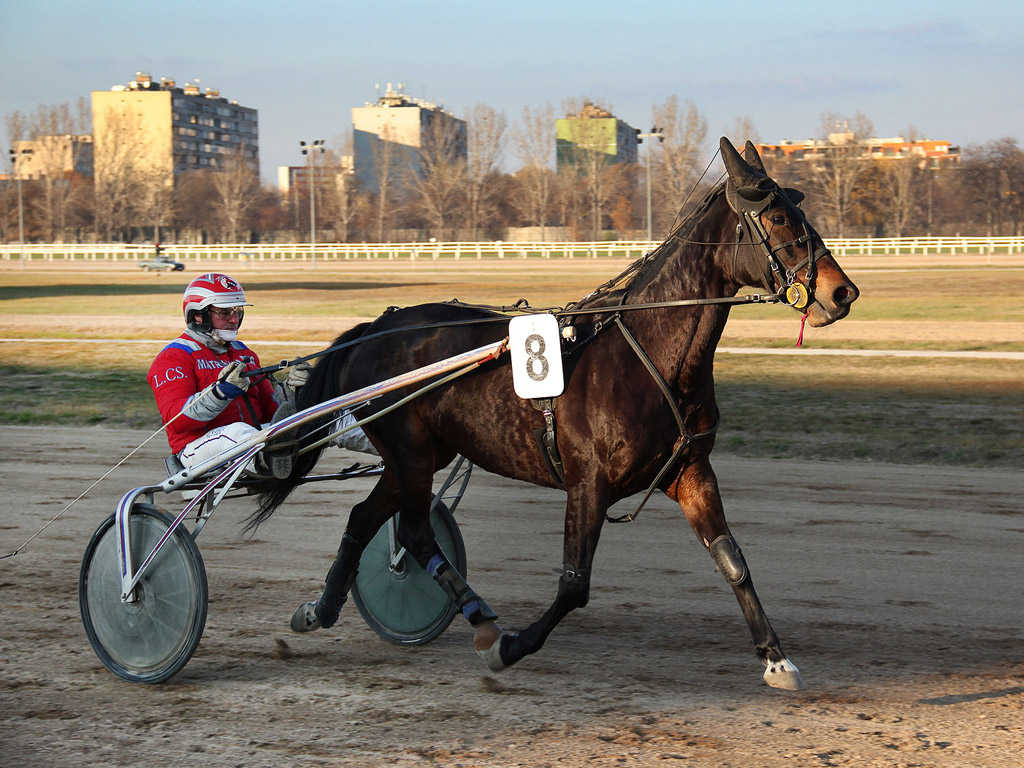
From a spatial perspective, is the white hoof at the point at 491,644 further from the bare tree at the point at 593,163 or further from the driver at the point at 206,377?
the bare tree at the point at 593,163

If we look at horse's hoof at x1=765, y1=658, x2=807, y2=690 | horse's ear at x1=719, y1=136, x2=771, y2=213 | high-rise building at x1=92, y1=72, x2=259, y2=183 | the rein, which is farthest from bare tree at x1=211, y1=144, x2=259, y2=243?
horse's hoof at x1=765, y1=658, x2=807, y2=690

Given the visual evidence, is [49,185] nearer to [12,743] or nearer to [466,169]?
[466,169]

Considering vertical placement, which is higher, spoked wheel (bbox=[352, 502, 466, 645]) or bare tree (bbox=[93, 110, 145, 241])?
bare tree (bbox=[93, 110, 145, 241])

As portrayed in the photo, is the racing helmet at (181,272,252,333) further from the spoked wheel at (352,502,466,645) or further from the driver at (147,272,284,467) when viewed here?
the spoked wheel at (352,502,466,645)

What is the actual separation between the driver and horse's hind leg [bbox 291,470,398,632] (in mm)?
551

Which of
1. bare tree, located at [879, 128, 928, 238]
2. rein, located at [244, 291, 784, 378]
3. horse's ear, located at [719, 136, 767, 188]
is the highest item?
bare tree, located at [879, 128, 928, 238]

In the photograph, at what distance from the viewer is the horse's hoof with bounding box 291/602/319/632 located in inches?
177

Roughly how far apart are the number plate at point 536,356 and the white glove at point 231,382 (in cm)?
108

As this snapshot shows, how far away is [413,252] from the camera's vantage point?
54.0m

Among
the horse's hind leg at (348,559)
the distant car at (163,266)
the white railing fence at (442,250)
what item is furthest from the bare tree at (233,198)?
the horse's hind leg at (348,559)

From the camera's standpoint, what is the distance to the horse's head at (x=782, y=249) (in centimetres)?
359

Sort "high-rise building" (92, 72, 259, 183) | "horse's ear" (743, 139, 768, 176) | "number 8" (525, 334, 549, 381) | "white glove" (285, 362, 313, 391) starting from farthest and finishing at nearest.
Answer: "high-rise building" (92, 72, 259, 183), "white glove" (285, 362, 313, 391), "number 8" (525, 334, 549, 381), "horse's ear" (743, 139, 768, 176)

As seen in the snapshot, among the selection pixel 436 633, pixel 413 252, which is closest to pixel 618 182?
pixel 413 252

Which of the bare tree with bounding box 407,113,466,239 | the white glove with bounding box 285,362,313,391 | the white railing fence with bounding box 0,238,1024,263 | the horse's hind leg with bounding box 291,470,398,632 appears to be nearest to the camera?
the horse's hind leg with bounding box 291,470,398,632
